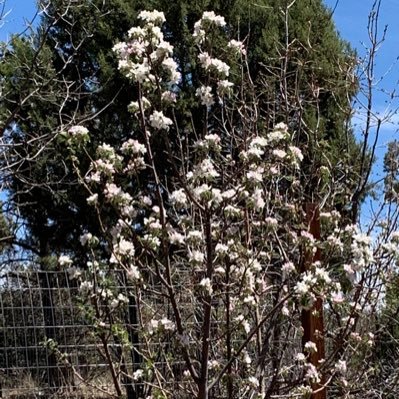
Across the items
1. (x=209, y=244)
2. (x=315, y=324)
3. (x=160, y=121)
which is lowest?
(x=315, y=324)

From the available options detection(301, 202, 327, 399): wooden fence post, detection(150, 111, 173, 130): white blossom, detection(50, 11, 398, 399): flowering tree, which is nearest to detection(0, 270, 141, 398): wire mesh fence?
detection(50, 11, 398, 399): flowering tree

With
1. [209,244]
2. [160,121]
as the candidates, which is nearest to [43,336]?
[209,244]

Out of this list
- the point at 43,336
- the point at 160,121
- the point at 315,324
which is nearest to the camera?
the point at 160,121

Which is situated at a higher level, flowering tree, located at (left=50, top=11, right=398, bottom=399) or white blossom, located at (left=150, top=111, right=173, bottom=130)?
white blossom, located at (left=150, top=111, right=173, bottom=130)

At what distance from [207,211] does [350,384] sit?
1.34m

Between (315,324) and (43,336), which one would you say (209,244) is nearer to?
(315,324)

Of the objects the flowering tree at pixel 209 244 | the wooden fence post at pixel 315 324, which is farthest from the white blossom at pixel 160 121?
the wooden fence post at pixel 315 324

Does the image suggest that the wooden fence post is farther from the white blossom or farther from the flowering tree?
the white blossom

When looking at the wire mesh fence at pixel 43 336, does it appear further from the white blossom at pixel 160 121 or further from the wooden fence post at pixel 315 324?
the white blossom at pixel 160 121

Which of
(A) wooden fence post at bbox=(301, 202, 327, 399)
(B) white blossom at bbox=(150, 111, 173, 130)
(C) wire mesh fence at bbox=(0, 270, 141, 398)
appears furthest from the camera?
(C) wire mesh fence at bbox=(0, 270, 141, 398)

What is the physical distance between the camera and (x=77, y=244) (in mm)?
10461

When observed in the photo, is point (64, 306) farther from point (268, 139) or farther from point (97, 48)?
point (97, 48)

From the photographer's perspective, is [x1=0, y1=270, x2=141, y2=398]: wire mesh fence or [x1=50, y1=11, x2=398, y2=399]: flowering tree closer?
[x1=50, y1=11, x2=398, y2=399]: flowering tree

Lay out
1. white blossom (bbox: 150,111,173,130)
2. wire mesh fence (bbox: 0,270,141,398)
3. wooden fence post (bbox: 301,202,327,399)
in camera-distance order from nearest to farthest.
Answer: white blossom (bbox: 150,111,173,130)
wooden fence post (bbox: 301,202,327,399)
wire mesh fence (bbox: 0,270,141,398)
